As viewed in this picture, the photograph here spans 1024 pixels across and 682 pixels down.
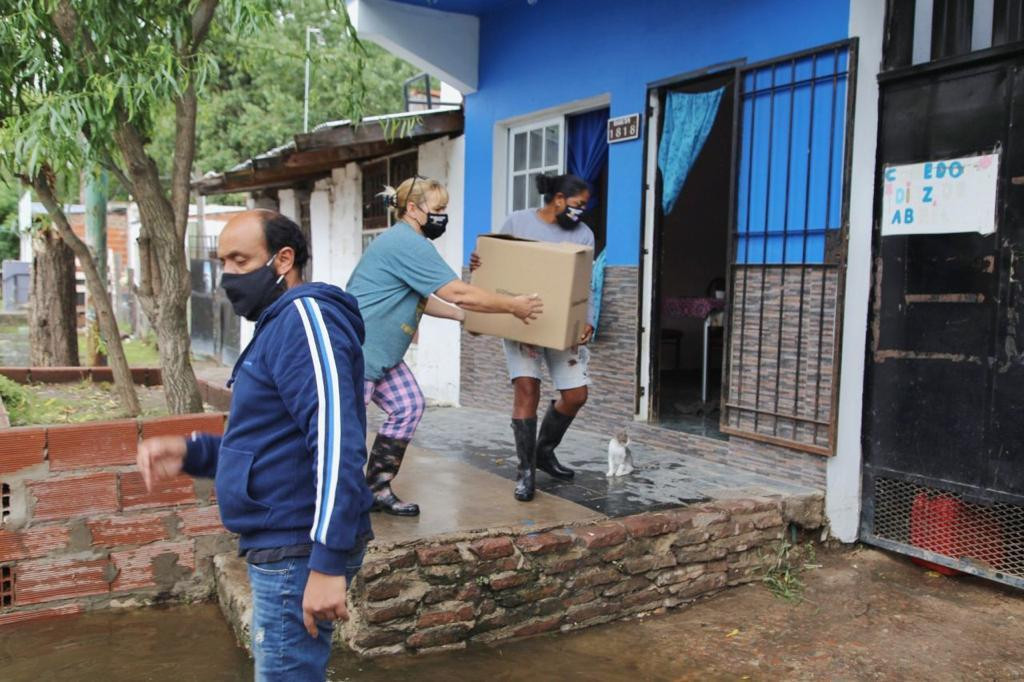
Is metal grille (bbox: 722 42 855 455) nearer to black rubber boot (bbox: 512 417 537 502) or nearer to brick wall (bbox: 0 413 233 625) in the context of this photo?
black rubber boot (bbox: 512 417 537 502)

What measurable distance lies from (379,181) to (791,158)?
6.80 meters

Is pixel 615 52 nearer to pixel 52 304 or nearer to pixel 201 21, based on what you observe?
pixel 201 21

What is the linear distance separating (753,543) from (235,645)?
277 cm

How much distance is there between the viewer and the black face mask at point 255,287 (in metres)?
2.37

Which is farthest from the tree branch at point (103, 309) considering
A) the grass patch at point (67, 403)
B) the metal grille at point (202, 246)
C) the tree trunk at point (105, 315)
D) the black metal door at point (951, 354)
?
the metal grille at point (202, 246)

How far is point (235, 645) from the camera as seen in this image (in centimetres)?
398

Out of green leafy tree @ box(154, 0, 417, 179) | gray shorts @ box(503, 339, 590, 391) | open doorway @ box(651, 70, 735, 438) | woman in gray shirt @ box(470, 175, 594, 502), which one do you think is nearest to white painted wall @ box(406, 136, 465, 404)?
open doorway @ box(651, 70, 735, 438)

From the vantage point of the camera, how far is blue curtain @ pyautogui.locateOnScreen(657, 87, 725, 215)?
6043 millimetres

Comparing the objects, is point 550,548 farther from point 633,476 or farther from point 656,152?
point 656,152

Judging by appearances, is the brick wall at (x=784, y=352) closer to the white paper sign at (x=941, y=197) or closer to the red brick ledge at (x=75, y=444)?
the white paper sign at (x=941, y=197)

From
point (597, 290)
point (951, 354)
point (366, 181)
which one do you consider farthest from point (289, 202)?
point (951, 354)

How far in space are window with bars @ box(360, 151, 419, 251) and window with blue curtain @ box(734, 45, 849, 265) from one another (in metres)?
5.21

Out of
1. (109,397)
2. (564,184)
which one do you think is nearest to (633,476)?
(564,184)

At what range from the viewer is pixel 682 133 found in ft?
20.3
